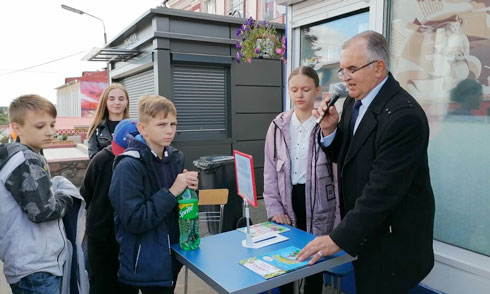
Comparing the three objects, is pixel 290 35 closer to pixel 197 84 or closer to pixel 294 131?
pixel 294 131

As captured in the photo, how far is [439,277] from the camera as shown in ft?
8.12

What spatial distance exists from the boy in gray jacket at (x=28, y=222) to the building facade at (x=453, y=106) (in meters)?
2.46

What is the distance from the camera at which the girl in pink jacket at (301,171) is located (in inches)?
86.9

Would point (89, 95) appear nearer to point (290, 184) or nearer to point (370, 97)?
point (290, 184)

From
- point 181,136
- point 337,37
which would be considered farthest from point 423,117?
point 181,136

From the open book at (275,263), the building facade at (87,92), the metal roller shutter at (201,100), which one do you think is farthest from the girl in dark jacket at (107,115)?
the building facade at (87,92)

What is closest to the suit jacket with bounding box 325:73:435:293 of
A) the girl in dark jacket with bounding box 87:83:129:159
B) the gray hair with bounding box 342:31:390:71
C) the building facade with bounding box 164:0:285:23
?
the gray hair with bounding box 342:31:390:71

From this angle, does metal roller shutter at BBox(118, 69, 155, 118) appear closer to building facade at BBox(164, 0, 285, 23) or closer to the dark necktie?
building facade at BBox(164, 0, 285, 23)

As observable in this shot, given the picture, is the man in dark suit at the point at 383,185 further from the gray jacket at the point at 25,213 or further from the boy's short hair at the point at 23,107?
the boy's short hair at the point at 23,107

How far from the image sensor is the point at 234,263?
1.68 metres

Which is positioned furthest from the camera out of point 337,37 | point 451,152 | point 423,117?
point 337,37

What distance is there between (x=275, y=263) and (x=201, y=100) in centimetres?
548

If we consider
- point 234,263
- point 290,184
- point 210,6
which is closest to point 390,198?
point 234,263

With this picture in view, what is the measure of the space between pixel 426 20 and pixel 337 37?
96 cm
